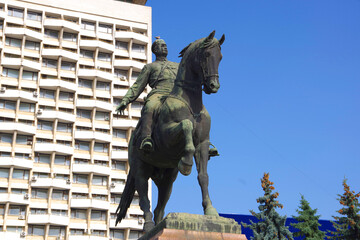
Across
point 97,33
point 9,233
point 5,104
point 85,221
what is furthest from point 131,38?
point 9,233

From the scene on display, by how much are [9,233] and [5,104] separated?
41.4 ft

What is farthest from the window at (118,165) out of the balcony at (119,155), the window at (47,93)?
the window at (47,93)

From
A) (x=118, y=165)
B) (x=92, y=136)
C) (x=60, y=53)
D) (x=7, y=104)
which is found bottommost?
(x=118, y=165)

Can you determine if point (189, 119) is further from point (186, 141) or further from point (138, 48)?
point (138, 48)

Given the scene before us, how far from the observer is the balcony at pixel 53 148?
52.6m

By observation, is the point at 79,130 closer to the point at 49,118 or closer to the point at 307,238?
the point at 49,118

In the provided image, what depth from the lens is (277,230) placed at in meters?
32.0

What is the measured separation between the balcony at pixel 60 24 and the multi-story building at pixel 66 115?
0.33 ft

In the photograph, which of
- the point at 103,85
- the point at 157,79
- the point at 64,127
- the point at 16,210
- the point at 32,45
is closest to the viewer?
the point at 157,79

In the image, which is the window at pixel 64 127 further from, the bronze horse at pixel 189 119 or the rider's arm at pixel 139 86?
the bronze horse at pixel 189 119

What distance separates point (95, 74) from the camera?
5734 cm

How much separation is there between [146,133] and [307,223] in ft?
84.7

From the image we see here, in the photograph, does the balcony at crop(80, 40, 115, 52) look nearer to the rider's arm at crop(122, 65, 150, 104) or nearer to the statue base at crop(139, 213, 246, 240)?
the rider's arm at crop(122, 65, 150, 104)

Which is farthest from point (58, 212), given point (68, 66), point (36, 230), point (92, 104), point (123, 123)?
point (68, 66)
